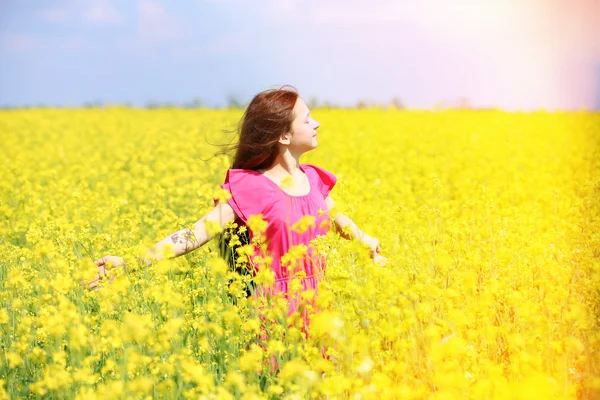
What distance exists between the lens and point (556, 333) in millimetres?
3326

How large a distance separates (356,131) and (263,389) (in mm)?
12077

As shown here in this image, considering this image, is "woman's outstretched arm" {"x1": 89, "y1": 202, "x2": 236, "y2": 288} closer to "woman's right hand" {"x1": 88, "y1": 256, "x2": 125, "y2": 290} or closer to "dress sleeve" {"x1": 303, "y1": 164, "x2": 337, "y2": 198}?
"woman's right hand" {"x1": 88, "y1": 256, "x2": 125, "y2": 290}

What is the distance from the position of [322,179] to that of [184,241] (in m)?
1.07

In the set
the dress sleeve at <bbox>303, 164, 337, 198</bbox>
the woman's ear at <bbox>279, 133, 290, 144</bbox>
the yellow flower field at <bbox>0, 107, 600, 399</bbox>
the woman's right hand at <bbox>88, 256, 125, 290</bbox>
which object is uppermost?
the woman's ear at <bbox>279, 133, 290, 144</bbox>

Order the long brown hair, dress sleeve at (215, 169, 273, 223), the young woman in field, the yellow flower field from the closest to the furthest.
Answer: the yellow flower field
the young woman in field
dress sleeve at (215, 169, 273, 223)
the long brown hair

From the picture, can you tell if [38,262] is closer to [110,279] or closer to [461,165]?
[110,279]

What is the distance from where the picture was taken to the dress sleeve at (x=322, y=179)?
13.8 ft

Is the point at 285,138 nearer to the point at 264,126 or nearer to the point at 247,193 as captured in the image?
the point at 264,126

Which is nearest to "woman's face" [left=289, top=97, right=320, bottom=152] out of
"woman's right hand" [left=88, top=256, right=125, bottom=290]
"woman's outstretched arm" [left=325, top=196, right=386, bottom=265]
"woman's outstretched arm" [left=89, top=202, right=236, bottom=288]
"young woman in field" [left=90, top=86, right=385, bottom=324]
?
"young woman in field" [left=90, top=86, right=385, bottom=324]

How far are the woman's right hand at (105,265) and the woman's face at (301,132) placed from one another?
3.59 feet

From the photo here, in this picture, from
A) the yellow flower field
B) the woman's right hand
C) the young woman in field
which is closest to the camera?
the yellow flower field

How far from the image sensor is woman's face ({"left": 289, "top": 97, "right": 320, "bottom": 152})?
391 centimetres

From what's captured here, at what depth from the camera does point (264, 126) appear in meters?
3.90

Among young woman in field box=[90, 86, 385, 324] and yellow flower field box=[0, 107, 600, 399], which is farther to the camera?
young woman in field box=[90, 86, 385, 324]
